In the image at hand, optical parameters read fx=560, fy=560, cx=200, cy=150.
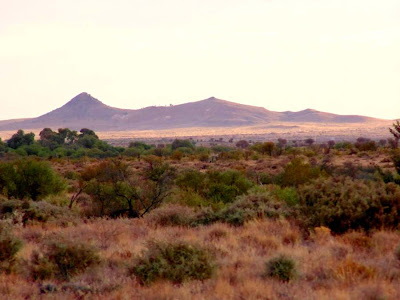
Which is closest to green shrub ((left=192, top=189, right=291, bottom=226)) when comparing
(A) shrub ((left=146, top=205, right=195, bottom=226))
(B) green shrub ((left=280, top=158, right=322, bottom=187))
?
(A) shrub ((left=146, top=205, right=195, bottom=226))

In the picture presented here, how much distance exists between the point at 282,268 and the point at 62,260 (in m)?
3.47

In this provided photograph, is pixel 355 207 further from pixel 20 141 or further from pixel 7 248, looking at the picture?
pixel 20 141

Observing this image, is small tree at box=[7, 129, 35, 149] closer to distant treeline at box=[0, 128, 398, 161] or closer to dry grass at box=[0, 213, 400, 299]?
distant treeline at box=[0, 128, 398, 161]

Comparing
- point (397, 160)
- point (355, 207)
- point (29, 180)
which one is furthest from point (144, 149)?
point (355, 207)

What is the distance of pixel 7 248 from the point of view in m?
9.16

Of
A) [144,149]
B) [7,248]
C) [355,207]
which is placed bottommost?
[144,149]

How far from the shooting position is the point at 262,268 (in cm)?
873

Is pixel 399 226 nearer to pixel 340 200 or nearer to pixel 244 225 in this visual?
pixel 340 200

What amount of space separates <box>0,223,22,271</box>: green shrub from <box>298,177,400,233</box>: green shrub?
232 inches

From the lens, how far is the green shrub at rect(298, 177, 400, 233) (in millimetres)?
11320

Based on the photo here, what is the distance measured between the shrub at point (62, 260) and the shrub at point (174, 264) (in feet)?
3.04

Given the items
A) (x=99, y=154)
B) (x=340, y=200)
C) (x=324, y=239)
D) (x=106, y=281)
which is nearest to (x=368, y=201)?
(x=340, y=200)

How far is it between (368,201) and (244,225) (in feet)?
9.23

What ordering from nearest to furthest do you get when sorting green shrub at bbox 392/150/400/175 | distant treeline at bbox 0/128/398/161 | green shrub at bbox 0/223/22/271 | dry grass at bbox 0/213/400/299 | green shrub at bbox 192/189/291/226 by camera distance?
dry grass at bbox 0/213/400/299, green shrub at bbox 0/223/22/271, green shrub at bbox 192/189/291/226, green shrub at bbox 392/150/400/175, distant treeline at bbox 0/128/398/161
